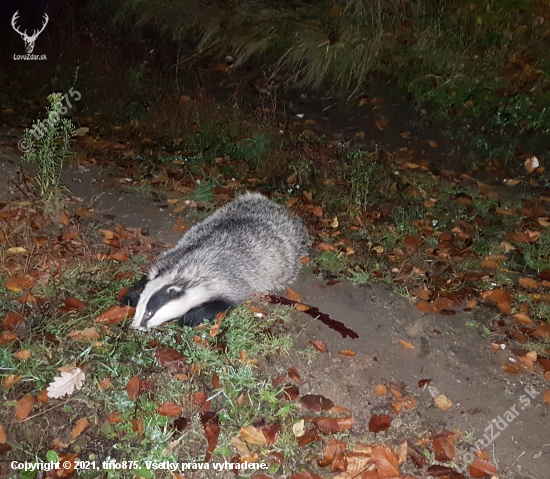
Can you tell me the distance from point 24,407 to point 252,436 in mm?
1159

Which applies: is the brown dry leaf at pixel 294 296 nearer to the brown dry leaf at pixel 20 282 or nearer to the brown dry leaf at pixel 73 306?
the brown dry leaf at pixel 73 306

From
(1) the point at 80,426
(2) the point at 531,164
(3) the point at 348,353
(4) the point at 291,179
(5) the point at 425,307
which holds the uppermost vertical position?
(2) the point at 531,164

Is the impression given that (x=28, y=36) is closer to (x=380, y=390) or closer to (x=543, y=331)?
(x=380, y=390)

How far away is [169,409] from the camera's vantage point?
229 centimetres

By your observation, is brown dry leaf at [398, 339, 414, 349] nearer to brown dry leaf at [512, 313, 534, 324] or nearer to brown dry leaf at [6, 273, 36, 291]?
brown dry leaf at [512, 313, 534, 324]

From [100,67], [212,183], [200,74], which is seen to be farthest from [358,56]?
[100,67]

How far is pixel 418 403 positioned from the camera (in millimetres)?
2545

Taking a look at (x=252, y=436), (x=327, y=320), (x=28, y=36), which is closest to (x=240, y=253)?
(x=327, y=320)

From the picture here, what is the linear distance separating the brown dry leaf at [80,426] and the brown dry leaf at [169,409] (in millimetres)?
353

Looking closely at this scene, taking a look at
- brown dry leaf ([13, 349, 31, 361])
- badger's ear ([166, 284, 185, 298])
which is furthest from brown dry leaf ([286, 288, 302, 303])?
brown dry leaf ([13, 349, 31, 361])

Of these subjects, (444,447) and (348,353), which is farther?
(348,353)

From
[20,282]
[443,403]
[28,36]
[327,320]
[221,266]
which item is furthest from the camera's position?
[28,36]

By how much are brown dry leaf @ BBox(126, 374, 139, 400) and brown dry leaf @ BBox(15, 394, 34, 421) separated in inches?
18.5

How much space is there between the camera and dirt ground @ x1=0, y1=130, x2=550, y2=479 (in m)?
2.39
